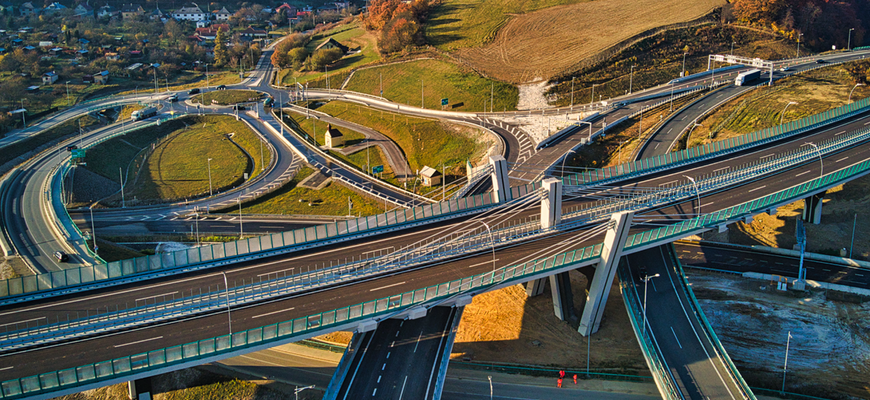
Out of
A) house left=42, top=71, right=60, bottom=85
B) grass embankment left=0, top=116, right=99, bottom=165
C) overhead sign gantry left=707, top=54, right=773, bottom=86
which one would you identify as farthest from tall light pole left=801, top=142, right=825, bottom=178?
house left=42, top=71, right=60, bottom=85

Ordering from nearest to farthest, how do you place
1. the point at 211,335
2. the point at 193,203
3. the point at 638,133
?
the point at 211,335
the point at 193,203
the point at 638,133

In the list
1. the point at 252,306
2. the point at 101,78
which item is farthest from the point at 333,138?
the point at 101,78

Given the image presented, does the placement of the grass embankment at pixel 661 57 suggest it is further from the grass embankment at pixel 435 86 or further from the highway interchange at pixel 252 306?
the highway interchange at pixel 252 306

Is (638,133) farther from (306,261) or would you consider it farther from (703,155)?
(306,261)

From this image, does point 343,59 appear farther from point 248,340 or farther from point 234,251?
point 248,340

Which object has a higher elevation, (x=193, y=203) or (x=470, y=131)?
(x=470, y=131)

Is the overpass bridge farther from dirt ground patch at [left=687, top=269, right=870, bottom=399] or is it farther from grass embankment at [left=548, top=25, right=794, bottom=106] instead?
grass embankment at [left=548, top=25, right=794, bottom=106]

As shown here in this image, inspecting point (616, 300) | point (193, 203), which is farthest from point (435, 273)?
point (193, 203)
